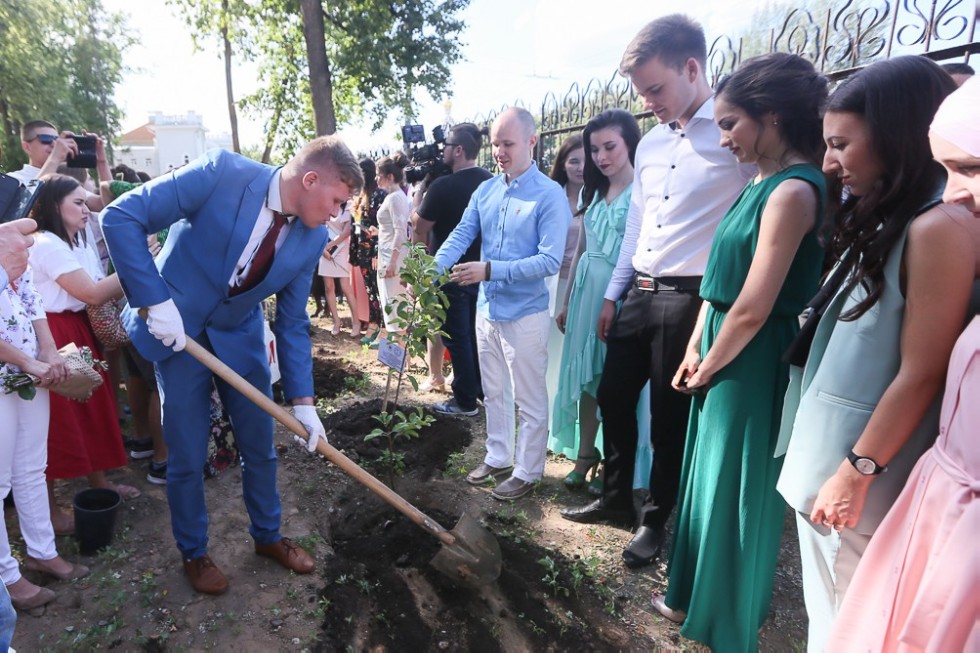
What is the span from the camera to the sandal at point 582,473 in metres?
3.67

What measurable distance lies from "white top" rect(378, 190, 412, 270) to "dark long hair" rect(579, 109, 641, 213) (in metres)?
3.01

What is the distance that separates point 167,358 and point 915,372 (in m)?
→ 2.69

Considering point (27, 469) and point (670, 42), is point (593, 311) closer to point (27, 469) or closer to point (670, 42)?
point (670, 42)

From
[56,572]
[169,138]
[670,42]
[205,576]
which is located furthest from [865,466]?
[169,138]

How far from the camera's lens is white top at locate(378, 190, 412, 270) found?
6031 mm

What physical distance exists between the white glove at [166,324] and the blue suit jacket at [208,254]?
0.04 metres

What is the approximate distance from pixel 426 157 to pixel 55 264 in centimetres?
338

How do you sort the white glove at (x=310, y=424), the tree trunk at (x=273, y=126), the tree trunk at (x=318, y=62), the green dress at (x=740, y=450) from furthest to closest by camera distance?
the tree trunk at (x=273, y=126) → the tree trunk at (x=318, y=62) → the white glove at (x=310, y=424) → the green dress at (x=740, y=450)

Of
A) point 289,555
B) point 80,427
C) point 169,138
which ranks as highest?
point 169,138

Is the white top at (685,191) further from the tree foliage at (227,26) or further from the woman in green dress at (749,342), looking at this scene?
the tree foliage at (227,26)

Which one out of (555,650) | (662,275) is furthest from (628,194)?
(555,650)

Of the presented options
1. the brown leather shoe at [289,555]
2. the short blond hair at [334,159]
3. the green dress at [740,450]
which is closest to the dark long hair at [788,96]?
the green dress at [740,450]

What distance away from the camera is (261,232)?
2514 millimetres

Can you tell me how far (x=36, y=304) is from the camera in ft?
8.48
